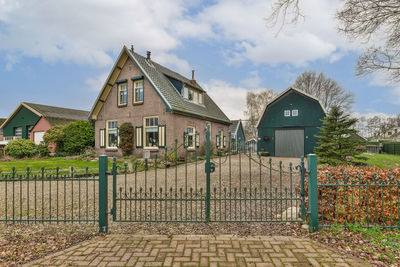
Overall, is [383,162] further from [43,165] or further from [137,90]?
[43,165]

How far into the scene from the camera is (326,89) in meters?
27.9

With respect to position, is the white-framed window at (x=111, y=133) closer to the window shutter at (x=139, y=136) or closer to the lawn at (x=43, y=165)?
the window shutter at (x=139, y=136)

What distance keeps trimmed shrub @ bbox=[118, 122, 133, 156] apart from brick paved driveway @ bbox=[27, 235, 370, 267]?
38.3 feet

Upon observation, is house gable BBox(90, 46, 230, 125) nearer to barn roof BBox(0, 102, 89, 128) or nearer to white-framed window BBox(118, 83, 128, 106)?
white-framed window BBox(118, 83, 128, 106)

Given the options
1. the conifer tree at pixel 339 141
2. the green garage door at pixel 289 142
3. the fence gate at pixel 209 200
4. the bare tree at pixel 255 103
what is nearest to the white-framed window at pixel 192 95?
the green garage door at pixel 289 142

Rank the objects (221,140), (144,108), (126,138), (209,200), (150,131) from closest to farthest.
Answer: (209,200) < (150,131) < (144,108) < (126,138) < (221,140)

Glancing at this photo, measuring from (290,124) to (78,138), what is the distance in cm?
1685

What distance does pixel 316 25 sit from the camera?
19.4ft

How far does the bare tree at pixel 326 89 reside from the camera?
27.4 metres

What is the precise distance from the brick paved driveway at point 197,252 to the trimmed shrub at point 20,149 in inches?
751

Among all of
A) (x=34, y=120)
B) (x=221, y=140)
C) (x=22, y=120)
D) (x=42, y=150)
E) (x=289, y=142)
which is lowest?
(x=42, y=150)

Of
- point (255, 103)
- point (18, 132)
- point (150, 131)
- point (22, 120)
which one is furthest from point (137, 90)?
point (255, 103)

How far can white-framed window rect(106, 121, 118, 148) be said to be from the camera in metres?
15.6

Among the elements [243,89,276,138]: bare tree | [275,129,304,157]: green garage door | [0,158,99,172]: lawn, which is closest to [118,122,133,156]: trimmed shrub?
[0,158,99,172]: lawn
